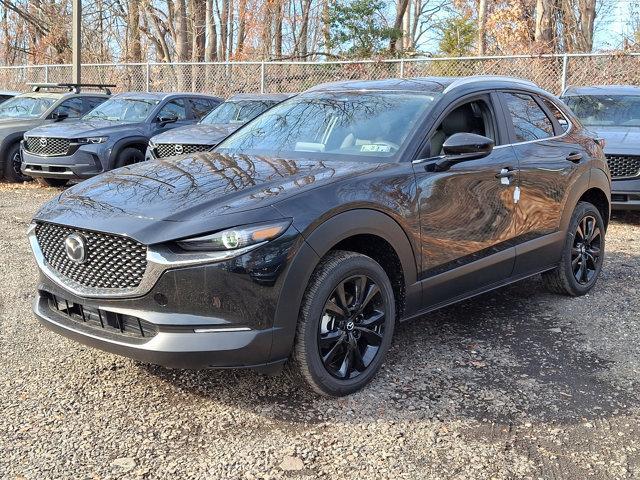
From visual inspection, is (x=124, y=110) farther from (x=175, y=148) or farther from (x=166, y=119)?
(x=175, y=148)

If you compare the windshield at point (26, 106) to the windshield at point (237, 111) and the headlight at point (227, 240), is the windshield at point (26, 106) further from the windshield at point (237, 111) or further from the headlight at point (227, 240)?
the headlight at point (227, 240)

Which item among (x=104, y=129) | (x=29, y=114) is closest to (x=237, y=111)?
(x=104, y=129)

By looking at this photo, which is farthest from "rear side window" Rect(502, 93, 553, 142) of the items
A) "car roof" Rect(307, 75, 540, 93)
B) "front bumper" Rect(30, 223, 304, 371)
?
"front bumper" Rect(30, 223, 304, 371)

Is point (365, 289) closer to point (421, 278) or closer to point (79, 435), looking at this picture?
point (421, 278)

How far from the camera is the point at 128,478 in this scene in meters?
2.88

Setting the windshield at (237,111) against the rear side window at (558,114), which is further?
the windshield at (237,111)

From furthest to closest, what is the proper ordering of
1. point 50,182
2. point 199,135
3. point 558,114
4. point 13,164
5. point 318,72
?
point 318,72 → point 13,164 → point 50,182 → point 199,135 → point 558,114

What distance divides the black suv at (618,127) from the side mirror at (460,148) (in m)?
4.44

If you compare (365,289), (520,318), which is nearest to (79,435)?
(365,289)

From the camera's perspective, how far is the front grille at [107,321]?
3.22 meters

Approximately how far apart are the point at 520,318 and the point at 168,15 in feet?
92.8

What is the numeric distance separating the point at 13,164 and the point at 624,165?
407 inches

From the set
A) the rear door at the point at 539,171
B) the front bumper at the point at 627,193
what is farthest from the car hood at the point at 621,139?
the rear door at the point at 539,171

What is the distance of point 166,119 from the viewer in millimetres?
12086
